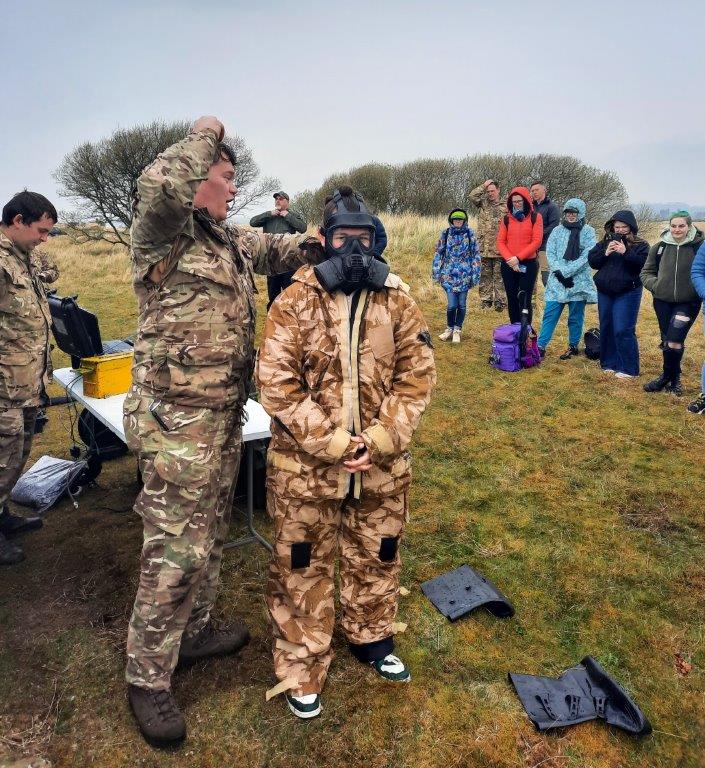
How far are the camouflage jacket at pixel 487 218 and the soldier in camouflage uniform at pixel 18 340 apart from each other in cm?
811

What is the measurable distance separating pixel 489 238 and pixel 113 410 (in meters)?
8.61

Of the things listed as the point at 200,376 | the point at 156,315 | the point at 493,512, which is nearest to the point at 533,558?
the point at 493,512

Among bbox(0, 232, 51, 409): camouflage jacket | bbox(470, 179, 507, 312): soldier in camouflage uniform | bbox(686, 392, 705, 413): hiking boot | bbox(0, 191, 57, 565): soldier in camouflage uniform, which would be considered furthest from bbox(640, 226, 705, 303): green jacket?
bbox(0, 232, 51, 409): camouflage jacket

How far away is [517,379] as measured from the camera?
292 inches

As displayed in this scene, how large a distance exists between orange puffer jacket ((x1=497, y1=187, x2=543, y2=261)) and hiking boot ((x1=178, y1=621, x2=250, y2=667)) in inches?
263

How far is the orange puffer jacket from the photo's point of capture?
7863 mm

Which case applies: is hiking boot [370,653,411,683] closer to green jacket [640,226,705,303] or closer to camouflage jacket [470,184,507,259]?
green jacket [640,226,705,303]

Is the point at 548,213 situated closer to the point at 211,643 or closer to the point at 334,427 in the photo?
the point at 334,427

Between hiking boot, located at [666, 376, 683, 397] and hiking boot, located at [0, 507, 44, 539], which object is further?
hiking boot, located at [666, 376, 683, 397]

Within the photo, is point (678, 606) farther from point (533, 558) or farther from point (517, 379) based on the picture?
point (517, 379)

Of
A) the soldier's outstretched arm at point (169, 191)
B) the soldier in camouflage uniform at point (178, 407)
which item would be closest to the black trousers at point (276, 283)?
the soldier in camouflage uniform at point (178, 407)

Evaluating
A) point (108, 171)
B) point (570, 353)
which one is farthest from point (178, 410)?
point (108, 171)

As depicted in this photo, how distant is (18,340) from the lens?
12.4ft

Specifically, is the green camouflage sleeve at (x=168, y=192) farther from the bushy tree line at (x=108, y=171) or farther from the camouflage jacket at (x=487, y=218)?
the bushy tree line at (x=108, y=171)
